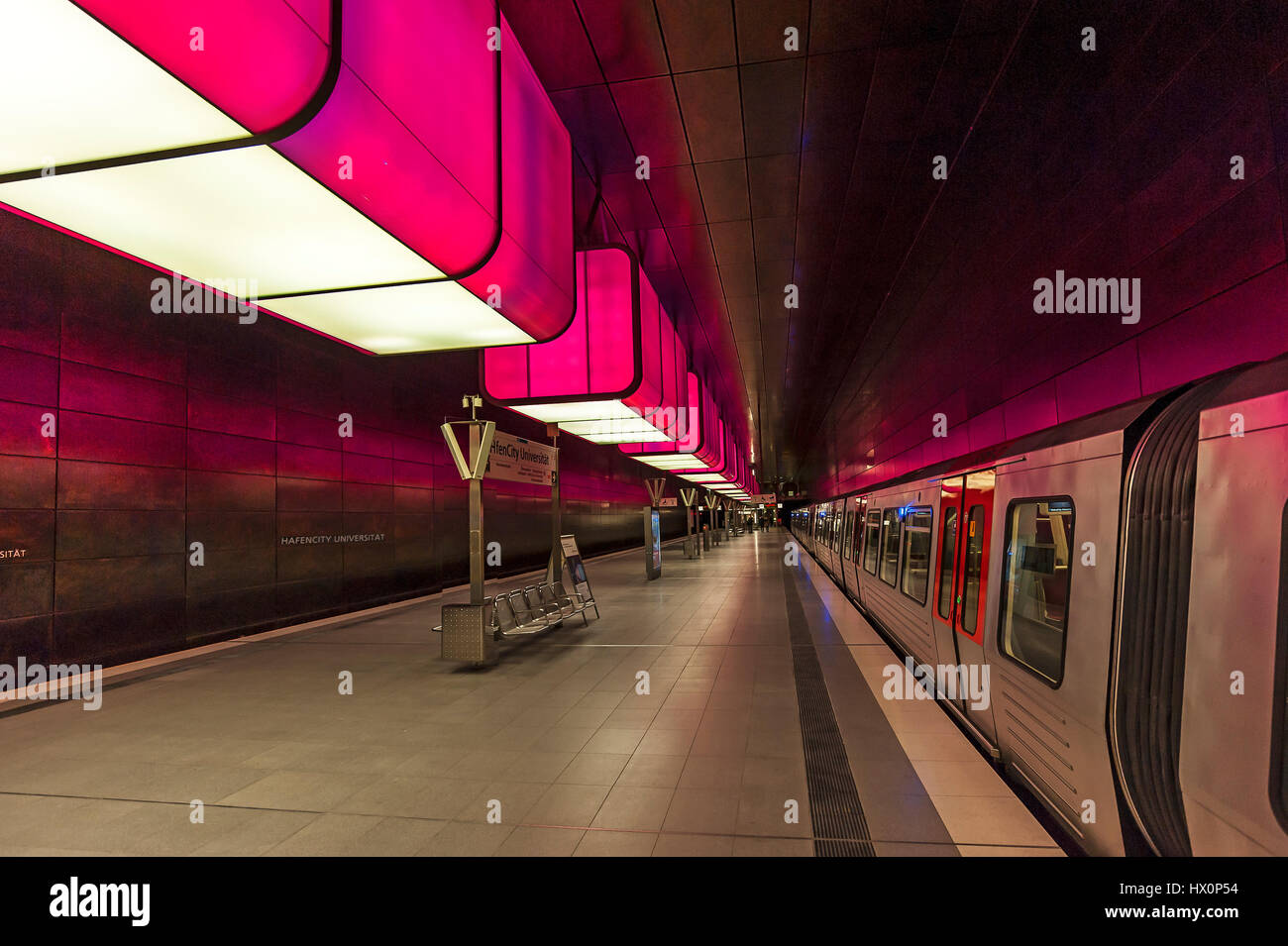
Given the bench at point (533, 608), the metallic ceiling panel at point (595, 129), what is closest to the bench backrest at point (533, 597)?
the bench at point (533, 608)

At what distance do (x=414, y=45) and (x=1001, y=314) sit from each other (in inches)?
315

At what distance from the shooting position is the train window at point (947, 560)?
Answer: 5.32 m

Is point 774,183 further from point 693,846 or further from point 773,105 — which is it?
point 693,846

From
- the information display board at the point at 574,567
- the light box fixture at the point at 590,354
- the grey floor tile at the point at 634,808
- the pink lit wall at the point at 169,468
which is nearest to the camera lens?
the grey floor tile at the point at 634,808

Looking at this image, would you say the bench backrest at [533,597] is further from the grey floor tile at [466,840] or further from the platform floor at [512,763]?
the grey floor tile at [466,840]

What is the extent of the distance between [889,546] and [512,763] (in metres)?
6.57

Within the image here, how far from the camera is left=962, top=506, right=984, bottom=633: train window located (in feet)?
15.1

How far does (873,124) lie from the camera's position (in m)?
6.31

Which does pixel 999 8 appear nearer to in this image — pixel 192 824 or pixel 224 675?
pixel 192 824

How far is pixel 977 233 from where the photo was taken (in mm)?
8453

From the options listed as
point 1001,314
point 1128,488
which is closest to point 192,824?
point 1128,488

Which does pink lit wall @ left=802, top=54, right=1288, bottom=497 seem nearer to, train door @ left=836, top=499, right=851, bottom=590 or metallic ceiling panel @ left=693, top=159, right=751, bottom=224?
metallic ceiling panel @ left=693, top=159, right=751, bottom=224

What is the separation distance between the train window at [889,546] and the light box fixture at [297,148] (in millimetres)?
5935

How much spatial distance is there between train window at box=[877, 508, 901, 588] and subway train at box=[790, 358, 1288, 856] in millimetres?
3962
